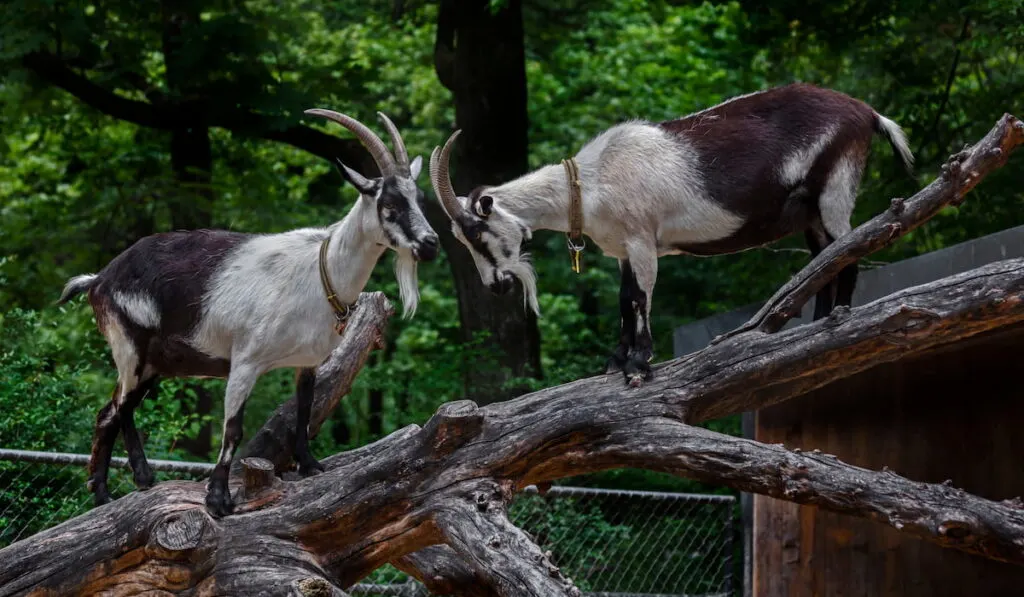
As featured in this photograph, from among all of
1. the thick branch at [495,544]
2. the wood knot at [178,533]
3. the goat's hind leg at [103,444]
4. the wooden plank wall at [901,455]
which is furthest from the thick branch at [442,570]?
the wooden plank wall at [901,455]

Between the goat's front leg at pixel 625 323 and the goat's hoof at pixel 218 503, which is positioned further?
the goat's front leg at pixel 625 323

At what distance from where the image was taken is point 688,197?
16.9 ft

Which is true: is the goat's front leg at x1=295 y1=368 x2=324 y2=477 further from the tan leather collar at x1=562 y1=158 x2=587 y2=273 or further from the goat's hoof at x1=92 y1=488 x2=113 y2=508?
the tan leather collar at x1=562 y1=158 x2=587 y2=273

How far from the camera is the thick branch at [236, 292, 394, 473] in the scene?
5.33 meters

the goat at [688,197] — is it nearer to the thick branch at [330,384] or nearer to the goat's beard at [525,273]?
the goat's beard at [525,273]

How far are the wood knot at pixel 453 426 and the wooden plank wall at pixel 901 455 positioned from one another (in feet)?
8.90

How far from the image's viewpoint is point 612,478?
9.03 metres

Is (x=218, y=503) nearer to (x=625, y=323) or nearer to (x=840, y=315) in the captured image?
(x=625, y=323)

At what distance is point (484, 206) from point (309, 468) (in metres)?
1.41

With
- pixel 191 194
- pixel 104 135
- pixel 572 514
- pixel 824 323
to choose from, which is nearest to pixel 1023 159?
pixel 572 514

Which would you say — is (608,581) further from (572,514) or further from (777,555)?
(777,555)

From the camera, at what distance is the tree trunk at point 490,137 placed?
959 centimetres

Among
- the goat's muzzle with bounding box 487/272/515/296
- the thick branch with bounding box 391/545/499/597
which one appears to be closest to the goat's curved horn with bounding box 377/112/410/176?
the goat's muzzle with bounding box 487/272/515/296

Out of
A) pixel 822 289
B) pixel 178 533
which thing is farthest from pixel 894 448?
pixel 178 533
